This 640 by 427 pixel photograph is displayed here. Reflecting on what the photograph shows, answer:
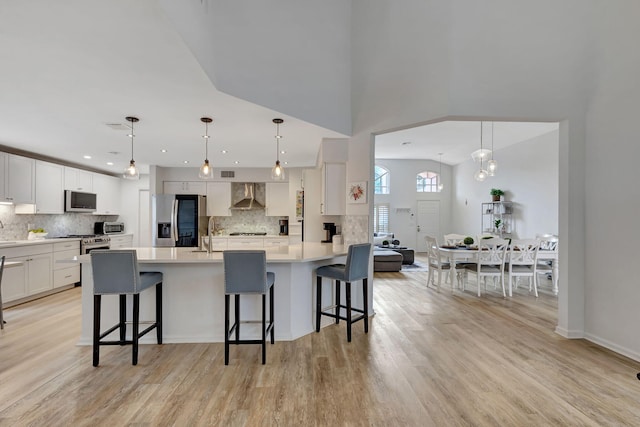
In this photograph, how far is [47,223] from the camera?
19.7 ft

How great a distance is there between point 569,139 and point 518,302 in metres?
2.59

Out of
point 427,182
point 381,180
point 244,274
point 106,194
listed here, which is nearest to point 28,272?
point 106,194

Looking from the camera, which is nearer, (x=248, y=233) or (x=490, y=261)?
(x=490, y=261)

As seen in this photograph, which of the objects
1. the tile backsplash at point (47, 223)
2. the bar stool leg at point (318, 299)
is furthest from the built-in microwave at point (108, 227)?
the bar stool leg at point (318, 299)

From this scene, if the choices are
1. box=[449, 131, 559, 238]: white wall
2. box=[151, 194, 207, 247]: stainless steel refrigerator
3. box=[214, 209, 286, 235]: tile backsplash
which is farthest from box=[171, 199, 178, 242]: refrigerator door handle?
box=[449, 131, 559, 238]: white wall

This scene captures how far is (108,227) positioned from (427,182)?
9.96 metres

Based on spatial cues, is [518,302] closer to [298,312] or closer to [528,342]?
[528,342]

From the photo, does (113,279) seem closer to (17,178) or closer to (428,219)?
(17,178)

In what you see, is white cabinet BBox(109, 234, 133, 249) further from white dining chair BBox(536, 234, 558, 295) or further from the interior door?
the interior door

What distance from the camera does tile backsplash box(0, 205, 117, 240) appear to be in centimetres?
523

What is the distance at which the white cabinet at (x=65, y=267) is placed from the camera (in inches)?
209

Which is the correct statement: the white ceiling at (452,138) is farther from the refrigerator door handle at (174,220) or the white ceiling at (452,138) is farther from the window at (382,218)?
the refrigerator door handle at (174,220)

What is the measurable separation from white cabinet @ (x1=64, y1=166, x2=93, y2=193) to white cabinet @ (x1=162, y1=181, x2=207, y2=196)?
1.41 m

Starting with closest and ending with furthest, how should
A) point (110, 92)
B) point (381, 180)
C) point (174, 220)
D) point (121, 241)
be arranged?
point (110, 92)
point (174, 220)
point (121, 241)
point (381, 180)
